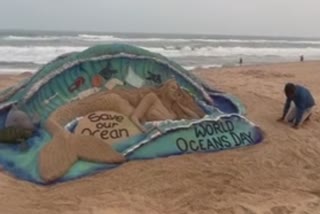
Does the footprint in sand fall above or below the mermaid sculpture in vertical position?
below

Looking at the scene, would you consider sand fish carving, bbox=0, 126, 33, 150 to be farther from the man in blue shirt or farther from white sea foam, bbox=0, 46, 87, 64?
white sea foam, bbox=0, 46, 87, 64

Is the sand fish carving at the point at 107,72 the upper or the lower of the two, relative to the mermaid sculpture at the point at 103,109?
upper

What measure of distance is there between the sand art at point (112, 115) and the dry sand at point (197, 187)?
20cm

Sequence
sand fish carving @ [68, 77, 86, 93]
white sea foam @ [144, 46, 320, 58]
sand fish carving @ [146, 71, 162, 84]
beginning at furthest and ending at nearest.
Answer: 1. white sea foam @ [144, 46, 320, 58]
2. sand fish carving @ [146, 71, 162, 84]
3. sand fish carving @ [68, 77, 86, 93]

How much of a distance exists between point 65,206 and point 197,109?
277 cm

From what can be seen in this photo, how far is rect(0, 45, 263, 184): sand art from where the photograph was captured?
5.25m

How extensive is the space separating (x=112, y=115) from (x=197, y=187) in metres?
1.56

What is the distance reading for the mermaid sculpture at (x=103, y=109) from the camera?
514cm

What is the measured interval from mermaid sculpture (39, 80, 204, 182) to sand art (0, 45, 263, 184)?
1 centimetres

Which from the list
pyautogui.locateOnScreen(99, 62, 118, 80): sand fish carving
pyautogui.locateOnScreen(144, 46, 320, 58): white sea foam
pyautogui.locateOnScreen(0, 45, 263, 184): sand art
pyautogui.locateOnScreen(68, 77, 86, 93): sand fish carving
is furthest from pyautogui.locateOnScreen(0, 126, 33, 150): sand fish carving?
pyautogui.locateOnScreen(144, 46, 320, 58): white sea foam

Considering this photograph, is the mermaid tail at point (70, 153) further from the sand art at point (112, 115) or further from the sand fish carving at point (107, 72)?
the sand fish carving at point (107, 72)

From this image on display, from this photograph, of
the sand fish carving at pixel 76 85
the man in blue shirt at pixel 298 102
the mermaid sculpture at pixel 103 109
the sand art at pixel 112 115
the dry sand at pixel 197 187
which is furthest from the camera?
the man in blue shirt at pixel 298 102

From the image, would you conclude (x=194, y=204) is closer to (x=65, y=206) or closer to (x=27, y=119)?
(x=65, y=206)

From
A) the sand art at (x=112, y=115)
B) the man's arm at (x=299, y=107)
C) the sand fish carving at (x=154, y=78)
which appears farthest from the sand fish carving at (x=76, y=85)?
the man's arm at (x=299, y=107)
